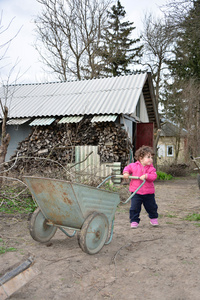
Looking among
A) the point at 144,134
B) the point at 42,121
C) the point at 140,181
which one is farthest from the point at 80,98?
the point at 140,181

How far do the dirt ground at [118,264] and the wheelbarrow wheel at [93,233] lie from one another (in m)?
0.13

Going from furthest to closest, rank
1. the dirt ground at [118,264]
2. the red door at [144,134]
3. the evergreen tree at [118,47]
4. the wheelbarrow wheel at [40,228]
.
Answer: the evergreen tree at [118,47], the red door at [144,134], the wheelbarrow wheel at [40,228], the dirt ground at [118,264]

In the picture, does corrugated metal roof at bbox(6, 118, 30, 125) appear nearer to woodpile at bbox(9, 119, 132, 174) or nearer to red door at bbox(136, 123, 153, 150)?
woodpile at bbox(9, 119, 132, 174)

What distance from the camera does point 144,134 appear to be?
11711mm

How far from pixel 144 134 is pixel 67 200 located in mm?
9008

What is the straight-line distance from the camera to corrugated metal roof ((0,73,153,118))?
9.67 m

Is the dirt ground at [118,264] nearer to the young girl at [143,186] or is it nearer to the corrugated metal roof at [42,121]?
the young girl at [143,186]

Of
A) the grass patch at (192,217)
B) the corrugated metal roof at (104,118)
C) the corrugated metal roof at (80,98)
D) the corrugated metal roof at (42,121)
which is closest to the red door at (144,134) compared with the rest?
the corrugated metal roof at (80,98)

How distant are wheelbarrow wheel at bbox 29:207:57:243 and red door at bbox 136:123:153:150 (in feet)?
27.3

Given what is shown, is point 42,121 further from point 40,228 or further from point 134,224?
point 40,228

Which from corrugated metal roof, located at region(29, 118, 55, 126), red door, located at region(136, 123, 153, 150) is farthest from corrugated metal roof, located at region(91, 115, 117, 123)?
red door, located at region(136, 123, 153, 150)

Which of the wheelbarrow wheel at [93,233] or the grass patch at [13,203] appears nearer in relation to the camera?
the wheelbarrow wheel at [93,233]

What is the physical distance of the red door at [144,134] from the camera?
11.6 metres

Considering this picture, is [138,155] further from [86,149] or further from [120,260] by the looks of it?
[86,149]
